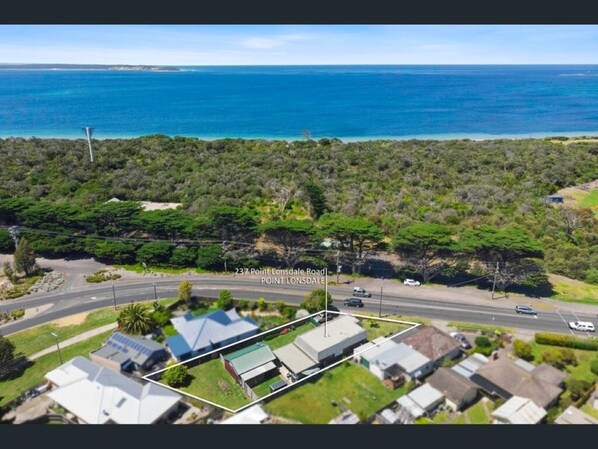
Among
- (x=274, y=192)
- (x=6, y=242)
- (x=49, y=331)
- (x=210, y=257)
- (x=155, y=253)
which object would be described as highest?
(x=274, y=192)

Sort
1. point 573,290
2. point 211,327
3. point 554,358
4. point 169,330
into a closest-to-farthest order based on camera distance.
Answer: point 554,358, point 211,327, point 169,330, point 573,290

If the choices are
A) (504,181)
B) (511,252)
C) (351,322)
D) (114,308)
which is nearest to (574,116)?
(504,181)

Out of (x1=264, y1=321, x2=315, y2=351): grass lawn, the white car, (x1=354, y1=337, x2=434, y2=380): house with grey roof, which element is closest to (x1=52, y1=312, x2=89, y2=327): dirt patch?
(x1=264, y1=321, x2=315, y2=351): grass lawn

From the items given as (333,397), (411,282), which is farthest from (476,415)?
(411,282)

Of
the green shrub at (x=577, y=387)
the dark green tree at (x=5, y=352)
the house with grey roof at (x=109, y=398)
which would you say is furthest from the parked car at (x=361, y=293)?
the dark green tree at (x=5, y=352)

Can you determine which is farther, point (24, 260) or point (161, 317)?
point (24, 260)

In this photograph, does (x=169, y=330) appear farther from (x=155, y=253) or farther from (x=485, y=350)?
(x=485, y=350)

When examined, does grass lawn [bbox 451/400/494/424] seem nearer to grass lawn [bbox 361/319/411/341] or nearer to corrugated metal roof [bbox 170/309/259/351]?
grass lawn [bbox 361/319/411/341]
